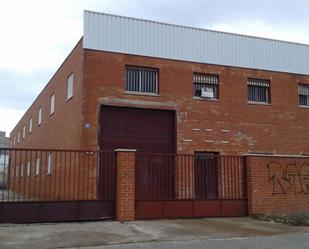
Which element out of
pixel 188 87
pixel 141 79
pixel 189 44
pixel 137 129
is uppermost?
pixel 189 44

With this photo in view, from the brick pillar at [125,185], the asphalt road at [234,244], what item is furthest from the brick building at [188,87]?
the asphalt road at [234,244]

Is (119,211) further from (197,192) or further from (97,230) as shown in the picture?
(197,192)

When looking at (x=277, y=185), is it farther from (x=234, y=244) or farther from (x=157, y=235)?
(x=157, y=235)

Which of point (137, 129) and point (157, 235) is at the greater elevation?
point (137, 129)

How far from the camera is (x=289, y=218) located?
1463cm

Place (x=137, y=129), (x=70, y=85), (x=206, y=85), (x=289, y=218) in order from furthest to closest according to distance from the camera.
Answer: (x=70, y=85) < (x=206, y=85) < (x=137, y=129) < (x=289, y=218)

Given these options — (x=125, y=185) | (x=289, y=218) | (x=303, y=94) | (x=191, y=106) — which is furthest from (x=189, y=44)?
(x=289, y=218)

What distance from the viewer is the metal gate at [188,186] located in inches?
579

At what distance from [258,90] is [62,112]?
1022 cm

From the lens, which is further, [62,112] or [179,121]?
[62,112]

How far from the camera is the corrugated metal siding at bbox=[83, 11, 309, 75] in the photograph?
64.8ft

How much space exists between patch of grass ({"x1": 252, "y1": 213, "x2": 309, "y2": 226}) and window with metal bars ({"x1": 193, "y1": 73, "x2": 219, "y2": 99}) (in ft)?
25.6

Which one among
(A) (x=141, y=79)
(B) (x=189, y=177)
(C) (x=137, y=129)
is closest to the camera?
(B) (x=189, y=177)

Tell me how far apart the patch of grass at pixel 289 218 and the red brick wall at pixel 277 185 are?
292mm
